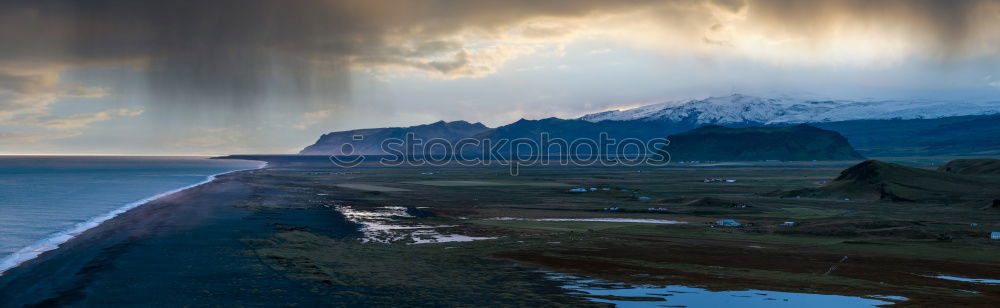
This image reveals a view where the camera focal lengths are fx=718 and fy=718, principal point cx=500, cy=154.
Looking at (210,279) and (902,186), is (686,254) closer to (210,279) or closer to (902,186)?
(210,279)

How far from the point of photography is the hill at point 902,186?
58.8 metres

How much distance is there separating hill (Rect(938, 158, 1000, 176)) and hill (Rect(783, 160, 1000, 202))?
1045 centimetres

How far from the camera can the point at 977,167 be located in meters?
80.4

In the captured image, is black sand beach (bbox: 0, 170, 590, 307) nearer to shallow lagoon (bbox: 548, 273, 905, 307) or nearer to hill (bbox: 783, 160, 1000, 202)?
shallow lagoon (bbox: 548, 273, 905, 307)

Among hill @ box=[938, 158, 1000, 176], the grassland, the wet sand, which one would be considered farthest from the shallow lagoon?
hill @ box=[938, 158, 1000, 176]

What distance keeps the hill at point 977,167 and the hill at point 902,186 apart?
10447 mm

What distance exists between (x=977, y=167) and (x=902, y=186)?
26.7 m

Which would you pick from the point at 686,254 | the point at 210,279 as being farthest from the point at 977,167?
the point at 210,279

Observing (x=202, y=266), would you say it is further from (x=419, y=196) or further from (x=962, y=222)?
(x=419, y=196)

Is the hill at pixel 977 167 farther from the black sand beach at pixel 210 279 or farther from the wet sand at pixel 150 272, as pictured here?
the wet sand at pixel 150 272

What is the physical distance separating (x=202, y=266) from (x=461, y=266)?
9.09 m

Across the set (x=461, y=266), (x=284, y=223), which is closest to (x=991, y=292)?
(x=461, y=266)

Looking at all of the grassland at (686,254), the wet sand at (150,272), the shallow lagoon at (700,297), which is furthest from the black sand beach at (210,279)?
the shallow lagoon at (700,297)

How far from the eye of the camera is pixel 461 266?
25.7 m
